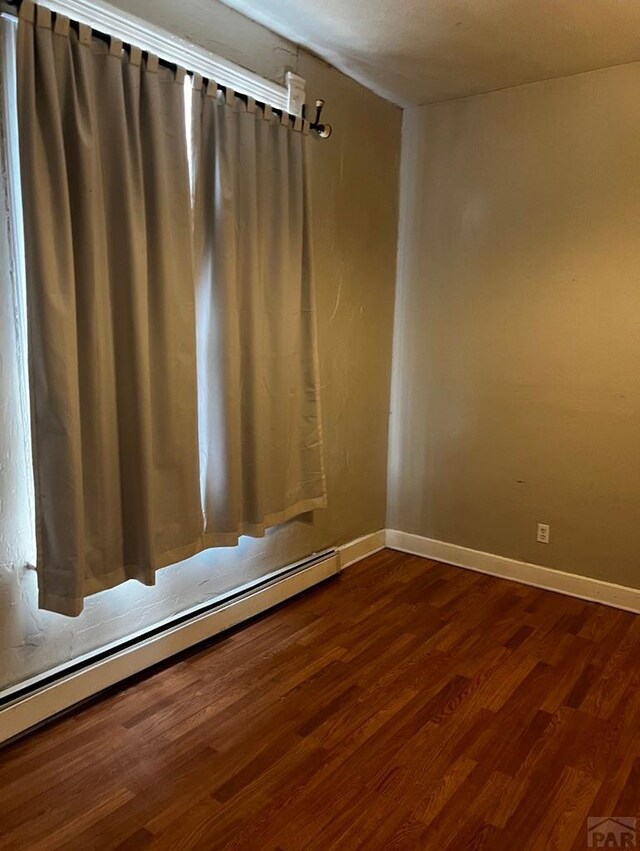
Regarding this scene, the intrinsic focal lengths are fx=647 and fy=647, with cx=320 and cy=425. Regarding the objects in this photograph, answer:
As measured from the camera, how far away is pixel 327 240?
10.5 feet

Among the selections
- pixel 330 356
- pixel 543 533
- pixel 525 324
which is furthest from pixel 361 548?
pixel 525 324

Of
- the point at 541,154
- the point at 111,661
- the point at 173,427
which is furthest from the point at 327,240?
the point at 111,661

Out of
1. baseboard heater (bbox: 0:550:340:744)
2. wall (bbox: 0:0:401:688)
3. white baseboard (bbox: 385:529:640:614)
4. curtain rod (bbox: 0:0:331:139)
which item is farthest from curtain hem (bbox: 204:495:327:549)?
curtain rod (bbox: 0:0:331:139)

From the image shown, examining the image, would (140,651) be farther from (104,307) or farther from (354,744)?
(104,307)

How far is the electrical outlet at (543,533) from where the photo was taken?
3.37 metres

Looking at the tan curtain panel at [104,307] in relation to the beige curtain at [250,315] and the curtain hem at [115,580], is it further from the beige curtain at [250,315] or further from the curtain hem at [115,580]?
the beige curtain at [250,315]

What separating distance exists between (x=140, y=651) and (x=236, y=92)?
216cm

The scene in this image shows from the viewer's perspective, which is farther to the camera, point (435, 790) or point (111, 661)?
point (111, 661)

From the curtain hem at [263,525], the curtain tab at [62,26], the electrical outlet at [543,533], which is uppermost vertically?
the curtain tab at [62,26]

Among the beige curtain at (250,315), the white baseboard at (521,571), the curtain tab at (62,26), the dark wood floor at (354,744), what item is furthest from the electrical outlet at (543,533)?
the curtain tab at (62,26)

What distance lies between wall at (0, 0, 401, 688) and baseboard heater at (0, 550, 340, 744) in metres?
0.05

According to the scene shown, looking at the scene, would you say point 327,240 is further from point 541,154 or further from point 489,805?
point 489,805

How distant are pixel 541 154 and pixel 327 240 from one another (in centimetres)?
113

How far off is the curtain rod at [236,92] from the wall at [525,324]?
33.5 inches
